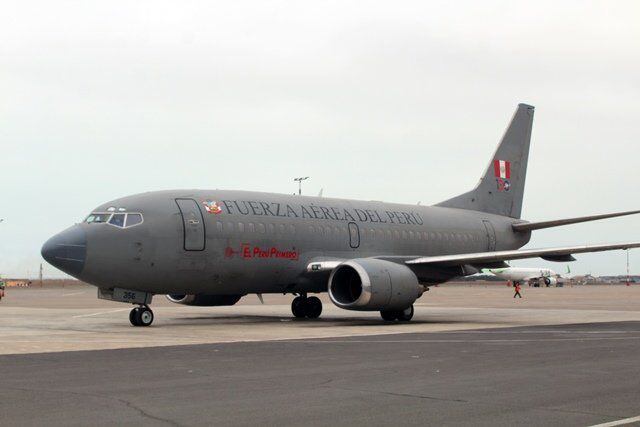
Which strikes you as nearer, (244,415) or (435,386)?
(244,415)

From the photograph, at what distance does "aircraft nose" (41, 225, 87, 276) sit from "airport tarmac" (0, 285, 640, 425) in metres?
Result: 2.03

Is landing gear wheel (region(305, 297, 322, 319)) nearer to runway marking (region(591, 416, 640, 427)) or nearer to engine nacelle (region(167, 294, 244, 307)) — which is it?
engine nacelle (region(167, 294, 244, 307))

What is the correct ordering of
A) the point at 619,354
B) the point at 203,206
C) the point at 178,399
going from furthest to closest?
the point at 203,206, the point at 619,354, the point at 178,399

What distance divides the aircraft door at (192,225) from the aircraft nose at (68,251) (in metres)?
3.13

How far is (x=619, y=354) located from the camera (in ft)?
53.8

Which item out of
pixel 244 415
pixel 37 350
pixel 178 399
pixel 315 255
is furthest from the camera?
pixel 315 255

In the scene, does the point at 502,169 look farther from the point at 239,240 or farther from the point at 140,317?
the point at 140,317

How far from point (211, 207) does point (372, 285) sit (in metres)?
5.70

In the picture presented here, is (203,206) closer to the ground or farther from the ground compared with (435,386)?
farther from the ground

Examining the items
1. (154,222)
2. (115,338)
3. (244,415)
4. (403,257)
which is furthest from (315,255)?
(244,415)

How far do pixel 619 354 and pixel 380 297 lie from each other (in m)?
12.0

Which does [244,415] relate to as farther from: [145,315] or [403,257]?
[403,257]

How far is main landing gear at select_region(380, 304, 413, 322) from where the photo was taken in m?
29.8

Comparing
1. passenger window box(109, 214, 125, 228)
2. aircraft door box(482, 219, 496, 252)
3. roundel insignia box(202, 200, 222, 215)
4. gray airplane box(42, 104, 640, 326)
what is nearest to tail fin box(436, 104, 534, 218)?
aircraft door box(482, 219, 496, 252)
